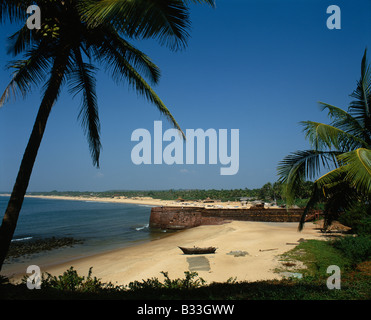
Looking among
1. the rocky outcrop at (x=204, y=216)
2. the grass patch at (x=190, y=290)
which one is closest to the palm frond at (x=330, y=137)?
the grass patch at (x=190, y=290)

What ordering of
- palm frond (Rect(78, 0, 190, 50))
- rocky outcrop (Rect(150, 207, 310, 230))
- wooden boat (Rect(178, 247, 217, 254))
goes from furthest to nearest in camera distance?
rocky outcrop (Rect(150, 207, 310, 230)) → wooden boat (Rect(178, 247, 217, 254)) → palm frond (Rect(78, 0, 190, 50))

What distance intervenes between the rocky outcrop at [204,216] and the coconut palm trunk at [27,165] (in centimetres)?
3095

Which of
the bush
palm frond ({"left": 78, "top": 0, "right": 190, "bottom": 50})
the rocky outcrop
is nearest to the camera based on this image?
palm frond ({"left": 78, "top": 0, "right": 190, "bottom": 50})

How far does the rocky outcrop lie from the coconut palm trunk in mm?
30950

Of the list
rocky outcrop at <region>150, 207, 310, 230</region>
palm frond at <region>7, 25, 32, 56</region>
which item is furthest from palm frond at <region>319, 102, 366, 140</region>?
rocky outcrop at <region>150, 207, 310, 230</region>

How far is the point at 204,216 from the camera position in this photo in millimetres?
35281

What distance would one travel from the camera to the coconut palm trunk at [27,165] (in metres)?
4.38

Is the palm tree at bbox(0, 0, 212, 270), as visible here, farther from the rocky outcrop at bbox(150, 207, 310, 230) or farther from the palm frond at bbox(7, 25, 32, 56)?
the rocky outcrop at bbox(150, 207, 310, 230)

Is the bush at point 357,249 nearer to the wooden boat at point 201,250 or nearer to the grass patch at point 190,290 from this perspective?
the grass patch at point 190,290

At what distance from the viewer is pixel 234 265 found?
12117 millimetres

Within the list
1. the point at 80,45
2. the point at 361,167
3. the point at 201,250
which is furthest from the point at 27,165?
the point at 201,250

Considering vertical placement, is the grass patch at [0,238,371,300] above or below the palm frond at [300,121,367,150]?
below

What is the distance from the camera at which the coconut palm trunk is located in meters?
4.38
